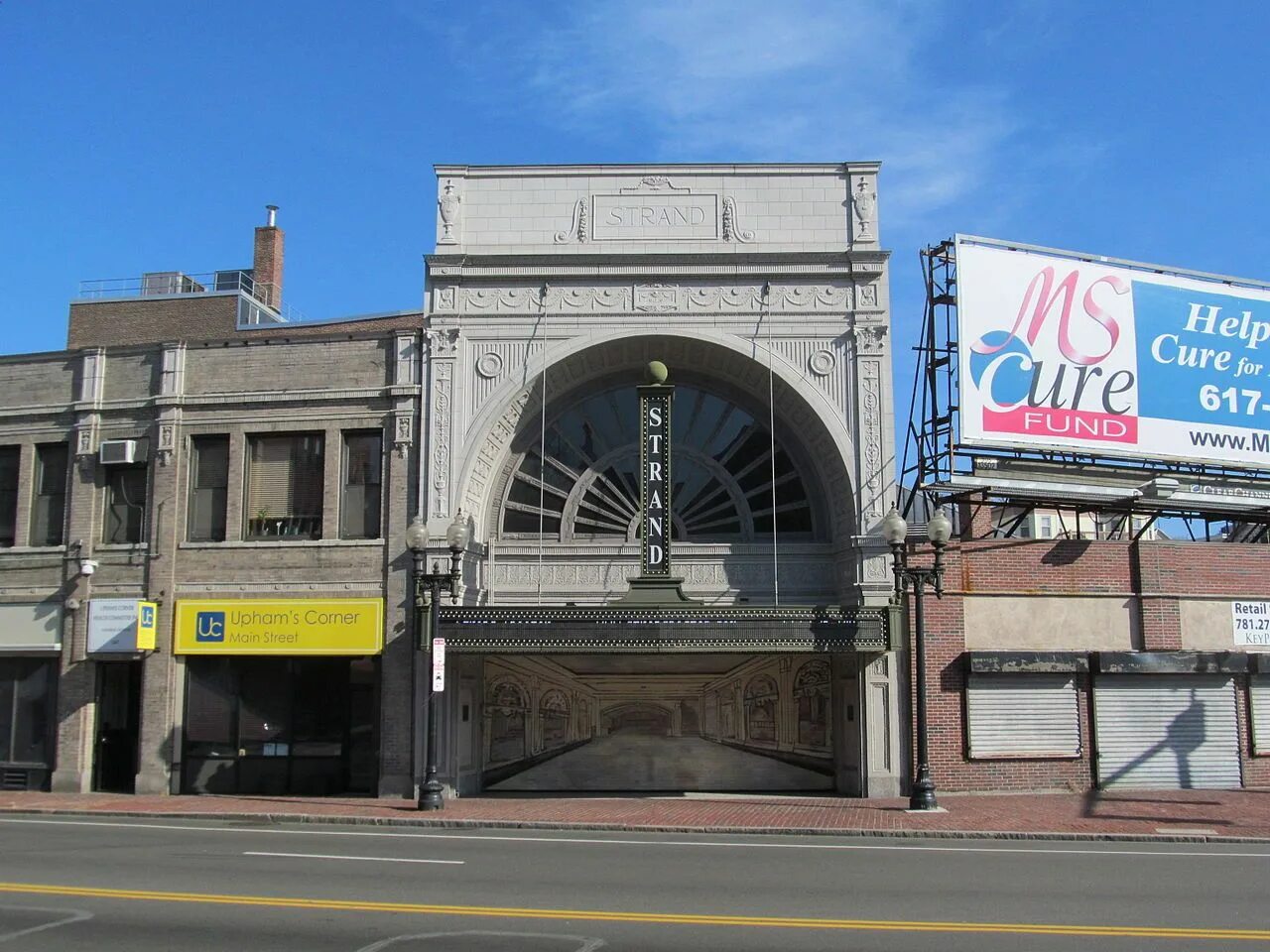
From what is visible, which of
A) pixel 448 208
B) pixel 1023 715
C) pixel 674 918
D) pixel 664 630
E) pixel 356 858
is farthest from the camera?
pixel 448 208

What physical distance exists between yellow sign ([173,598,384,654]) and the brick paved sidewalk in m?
2.80

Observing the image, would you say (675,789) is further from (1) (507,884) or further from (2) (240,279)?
(2) (240,279)

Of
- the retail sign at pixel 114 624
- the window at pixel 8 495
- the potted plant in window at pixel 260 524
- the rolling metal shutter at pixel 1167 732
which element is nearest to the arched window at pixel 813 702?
the rolling metal shutter at pixel 1167 732

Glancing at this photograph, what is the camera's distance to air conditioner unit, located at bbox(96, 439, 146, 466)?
959 inches

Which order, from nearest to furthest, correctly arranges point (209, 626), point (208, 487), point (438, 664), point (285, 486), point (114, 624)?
point (438, 664) → point (209, 626) → point (114, 624) → point (285, 486) → point (208, 487)

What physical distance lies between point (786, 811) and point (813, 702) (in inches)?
150

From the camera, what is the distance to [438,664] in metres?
20.7

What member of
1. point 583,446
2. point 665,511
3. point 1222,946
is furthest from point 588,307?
point 1222,946

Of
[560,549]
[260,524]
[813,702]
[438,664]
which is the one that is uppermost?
[260,524]

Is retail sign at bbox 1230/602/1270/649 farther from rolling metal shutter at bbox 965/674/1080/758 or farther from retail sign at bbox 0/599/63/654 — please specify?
retail sign at bbox 0/599/63/654

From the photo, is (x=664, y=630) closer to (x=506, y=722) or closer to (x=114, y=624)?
(x=506, y=722)

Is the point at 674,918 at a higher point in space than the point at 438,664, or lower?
lower

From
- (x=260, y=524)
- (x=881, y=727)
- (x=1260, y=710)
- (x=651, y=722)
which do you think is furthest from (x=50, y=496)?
(x=1260, y=710)

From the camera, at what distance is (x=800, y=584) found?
946 inches
